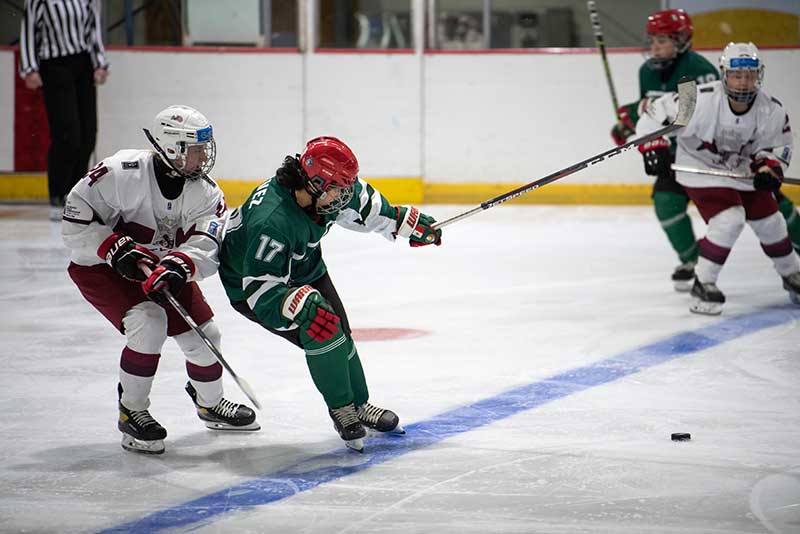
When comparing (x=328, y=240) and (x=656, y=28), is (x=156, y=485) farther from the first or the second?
(x=328, y=240)

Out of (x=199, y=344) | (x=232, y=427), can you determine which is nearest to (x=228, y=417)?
(x=232, y=427)

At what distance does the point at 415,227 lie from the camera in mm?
3670

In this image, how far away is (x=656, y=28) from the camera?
5.91 metres

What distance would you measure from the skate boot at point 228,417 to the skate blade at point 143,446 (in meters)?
0.26

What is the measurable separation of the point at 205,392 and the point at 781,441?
5.04 ft

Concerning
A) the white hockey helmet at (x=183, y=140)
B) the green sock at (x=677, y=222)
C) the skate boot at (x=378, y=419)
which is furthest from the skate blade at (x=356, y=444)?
the green sock at (x=677, y=222)

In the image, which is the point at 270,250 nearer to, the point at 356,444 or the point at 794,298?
Answer: the point at 356,444

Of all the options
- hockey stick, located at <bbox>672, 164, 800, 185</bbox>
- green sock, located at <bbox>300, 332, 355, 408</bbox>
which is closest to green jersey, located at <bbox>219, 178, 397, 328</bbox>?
green sock, located at <bbox>300, 332, 355, 408</bbox>

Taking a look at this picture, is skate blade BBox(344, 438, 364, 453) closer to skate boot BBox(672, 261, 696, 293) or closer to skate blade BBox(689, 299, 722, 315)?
skate blade BBox(689, 299, 722, 315)

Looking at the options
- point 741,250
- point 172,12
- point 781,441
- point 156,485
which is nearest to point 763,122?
point 741,250

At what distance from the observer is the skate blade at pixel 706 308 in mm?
5246

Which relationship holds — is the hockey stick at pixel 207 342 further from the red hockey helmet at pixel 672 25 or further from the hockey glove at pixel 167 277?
the red hockey helmet at pixel 672 25

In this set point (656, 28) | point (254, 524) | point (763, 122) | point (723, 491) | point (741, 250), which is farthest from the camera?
point (741, 250)

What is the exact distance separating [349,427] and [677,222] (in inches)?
123
